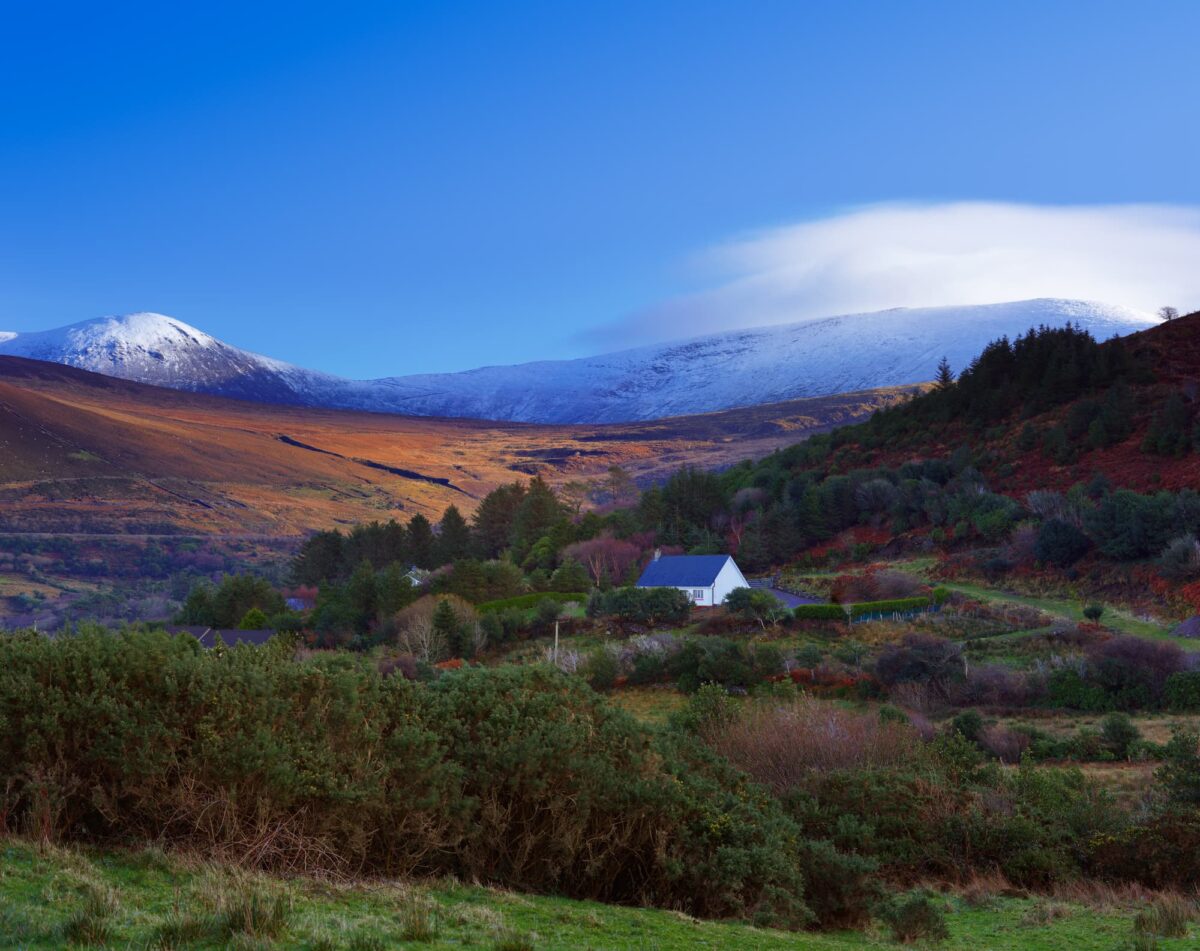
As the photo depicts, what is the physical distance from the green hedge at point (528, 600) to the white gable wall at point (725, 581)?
21.5 feet

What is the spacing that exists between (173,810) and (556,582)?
48.5m

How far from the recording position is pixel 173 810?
26.1ft

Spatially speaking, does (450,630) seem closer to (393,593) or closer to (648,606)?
(648,606)

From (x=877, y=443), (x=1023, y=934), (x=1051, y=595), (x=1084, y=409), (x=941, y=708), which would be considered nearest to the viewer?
(x=1023, y=934)

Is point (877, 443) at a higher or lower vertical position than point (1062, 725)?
higher

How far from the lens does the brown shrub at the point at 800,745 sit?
17.4 meters

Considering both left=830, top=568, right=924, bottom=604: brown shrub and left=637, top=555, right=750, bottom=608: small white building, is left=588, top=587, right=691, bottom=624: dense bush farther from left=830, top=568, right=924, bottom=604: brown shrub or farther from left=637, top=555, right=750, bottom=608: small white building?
left=830, top=568, right=924, bottom=604: brown shrub

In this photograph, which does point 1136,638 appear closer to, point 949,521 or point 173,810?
point 949,521

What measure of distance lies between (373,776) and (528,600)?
4477 centimetres

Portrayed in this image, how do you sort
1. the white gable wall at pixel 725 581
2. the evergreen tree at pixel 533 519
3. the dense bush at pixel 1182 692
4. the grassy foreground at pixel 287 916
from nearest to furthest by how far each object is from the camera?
the grassy foreground at pixel 287 916, the dense bush at pixel 1182 692, the white gable wall at pixel 725 581, the evergreen tree at pixel 533 519

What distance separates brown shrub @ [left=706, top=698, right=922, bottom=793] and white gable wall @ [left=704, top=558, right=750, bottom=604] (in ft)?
101

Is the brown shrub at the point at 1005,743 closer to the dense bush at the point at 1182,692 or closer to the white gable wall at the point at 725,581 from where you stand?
the dense bush at the point at 1182,692

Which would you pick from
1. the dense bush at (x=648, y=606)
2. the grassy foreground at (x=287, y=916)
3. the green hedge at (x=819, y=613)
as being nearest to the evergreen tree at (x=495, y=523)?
the dense bush at (x=648, y=606)

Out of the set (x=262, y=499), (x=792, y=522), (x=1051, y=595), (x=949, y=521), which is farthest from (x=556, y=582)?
(x=262, y=499)
